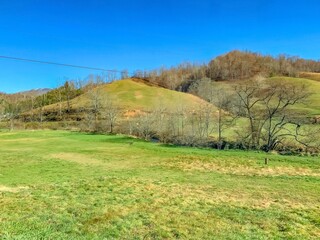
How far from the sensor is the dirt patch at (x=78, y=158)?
1989 centimetres

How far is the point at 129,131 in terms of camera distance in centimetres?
4562

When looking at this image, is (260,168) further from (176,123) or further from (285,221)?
(176,123)

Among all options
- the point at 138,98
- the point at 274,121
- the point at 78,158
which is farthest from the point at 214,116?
the point at 138,98

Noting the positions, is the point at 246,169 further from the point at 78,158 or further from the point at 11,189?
the point at 11,189

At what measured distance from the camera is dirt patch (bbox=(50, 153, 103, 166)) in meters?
19.9

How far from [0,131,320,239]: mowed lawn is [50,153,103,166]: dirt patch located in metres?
0.44

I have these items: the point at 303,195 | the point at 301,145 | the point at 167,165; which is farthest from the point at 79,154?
the point at 301,145

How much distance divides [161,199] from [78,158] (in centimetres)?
1235

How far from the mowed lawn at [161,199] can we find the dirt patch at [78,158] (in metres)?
0.44

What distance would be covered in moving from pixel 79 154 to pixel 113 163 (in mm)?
5202

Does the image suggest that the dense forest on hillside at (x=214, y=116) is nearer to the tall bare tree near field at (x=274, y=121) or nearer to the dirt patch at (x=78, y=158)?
the tall bare tree near field at (x=274, y=121)

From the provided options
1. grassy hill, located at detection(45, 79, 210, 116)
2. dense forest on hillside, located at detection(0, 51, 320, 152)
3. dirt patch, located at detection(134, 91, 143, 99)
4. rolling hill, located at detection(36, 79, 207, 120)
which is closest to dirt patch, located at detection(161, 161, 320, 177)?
dense forest on hillside, located at detection(0, 51, 320, 152)

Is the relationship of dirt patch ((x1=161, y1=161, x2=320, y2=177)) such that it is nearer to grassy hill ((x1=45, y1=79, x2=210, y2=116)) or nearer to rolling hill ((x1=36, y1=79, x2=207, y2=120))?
rolling hill ((x1=36, y1=79, x2=207, y2=120))

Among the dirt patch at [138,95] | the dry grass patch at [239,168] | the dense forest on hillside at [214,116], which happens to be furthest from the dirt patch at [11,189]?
the dirt patch at [138,95]
